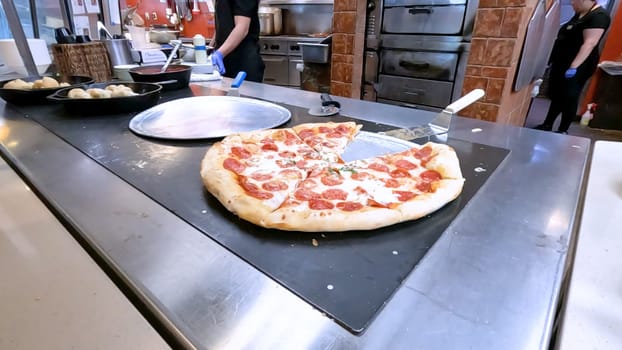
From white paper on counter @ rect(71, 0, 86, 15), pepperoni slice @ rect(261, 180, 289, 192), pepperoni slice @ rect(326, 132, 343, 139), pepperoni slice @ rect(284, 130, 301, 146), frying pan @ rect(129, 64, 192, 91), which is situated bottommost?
pepperoni slice @ rect(261, 180, 289, 192)

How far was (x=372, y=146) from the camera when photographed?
967 mm

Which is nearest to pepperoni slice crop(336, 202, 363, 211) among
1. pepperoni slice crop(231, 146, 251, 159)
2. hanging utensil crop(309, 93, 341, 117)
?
pepperoni slice crop(231, 146, 251, 159)

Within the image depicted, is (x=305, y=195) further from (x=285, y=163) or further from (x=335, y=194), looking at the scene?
(x=285, y=163)

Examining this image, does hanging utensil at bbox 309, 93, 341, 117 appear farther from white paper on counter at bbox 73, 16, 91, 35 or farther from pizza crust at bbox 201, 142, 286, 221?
white paper on counter at bbox 73, 16, 91, 35

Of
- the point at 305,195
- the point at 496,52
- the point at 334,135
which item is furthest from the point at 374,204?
the point at 496,52

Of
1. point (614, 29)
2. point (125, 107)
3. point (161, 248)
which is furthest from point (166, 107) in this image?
point (614, 29)

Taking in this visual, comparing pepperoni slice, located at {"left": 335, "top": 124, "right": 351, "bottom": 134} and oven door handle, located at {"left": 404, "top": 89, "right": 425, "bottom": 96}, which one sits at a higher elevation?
pepperoni slice, located at {"left": 335, "top": 124, "right": 351, "bottom": 134}

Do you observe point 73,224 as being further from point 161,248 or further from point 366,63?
point 366,63

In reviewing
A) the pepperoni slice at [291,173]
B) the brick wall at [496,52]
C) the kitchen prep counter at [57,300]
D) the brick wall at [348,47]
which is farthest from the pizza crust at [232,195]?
the brick wall at [348,47]

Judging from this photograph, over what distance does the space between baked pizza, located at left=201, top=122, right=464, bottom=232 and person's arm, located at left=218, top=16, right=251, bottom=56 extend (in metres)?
1.36

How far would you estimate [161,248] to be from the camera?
0.52 m

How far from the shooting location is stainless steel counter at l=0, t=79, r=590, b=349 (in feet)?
1.26

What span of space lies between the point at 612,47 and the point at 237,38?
489cm

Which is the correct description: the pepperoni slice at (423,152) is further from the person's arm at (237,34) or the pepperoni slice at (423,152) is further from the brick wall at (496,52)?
the person's arm at (237,34)
